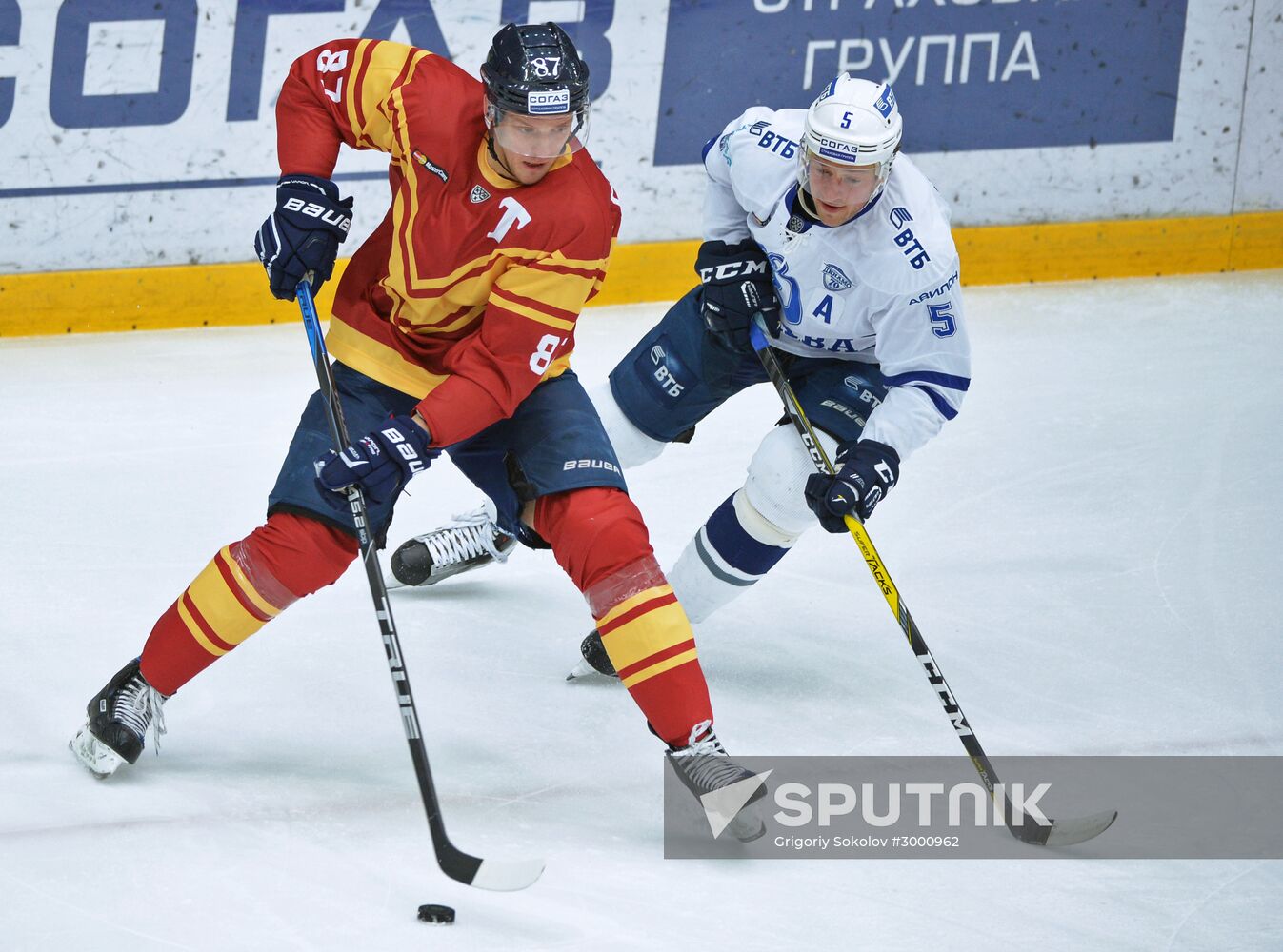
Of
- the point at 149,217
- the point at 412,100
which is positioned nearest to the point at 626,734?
the point at 412,100

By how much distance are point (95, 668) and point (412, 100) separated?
1.21m

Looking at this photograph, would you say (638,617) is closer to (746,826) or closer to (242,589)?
(746,826)

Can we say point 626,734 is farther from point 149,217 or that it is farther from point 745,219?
point 149,217

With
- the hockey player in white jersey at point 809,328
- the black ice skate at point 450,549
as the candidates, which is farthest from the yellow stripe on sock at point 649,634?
the black ice skate at point 450,549

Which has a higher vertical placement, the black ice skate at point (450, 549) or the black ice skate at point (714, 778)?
the black ice skate at point (714, 778)

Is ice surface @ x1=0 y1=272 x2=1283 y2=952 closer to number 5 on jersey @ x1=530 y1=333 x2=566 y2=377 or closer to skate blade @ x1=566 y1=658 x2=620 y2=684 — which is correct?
Result: skate blade @ x1=566 y1=658 x2=620 y2=684

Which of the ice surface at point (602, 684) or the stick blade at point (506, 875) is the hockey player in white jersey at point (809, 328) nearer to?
the ice surface at point (602, 684)

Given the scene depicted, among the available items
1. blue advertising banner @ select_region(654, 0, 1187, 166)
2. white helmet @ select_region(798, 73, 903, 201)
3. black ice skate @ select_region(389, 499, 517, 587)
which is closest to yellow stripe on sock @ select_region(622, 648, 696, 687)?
white helmet @ select_region(798, 73, 903, 201)

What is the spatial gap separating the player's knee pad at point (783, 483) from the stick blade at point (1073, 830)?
0.72m

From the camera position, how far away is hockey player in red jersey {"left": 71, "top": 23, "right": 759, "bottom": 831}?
2539 mm

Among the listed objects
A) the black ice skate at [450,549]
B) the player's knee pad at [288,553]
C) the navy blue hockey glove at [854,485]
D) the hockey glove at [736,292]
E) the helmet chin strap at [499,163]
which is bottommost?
the black ice skate at [450,549]

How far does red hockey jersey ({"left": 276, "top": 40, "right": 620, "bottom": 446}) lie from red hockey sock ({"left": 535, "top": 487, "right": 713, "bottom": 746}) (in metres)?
0.25

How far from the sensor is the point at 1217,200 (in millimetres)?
6012

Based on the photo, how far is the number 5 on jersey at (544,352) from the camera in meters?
2.62
